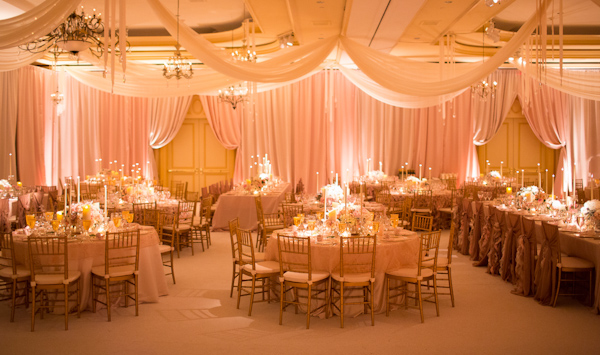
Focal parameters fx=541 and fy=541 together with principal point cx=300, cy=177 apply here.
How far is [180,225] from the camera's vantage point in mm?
8930

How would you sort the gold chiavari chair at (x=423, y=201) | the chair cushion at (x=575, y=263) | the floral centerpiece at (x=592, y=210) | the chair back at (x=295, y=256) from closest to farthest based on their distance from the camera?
1. the chair back at (x=295, y=256)
2. the chair cushion at (x=575, y=263)
3. the floral centerpiece at (x=592, y=210)
4. the gold chiavari chair at (x=423, y=201)

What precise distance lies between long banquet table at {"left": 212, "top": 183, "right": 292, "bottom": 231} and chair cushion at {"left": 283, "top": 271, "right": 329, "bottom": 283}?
503cm

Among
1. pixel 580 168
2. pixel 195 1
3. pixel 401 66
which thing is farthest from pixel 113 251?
pixel 580 168

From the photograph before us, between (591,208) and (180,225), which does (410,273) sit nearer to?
(591,208)

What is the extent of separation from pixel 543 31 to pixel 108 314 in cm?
532

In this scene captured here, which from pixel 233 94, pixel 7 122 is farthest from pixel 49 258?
pixel 7 122

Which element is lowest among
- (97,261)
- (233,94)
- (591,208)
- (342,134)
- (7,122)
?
(97,261)

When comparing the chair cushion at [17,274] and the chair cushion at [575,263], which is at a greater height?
the chair cushion at [575,263]

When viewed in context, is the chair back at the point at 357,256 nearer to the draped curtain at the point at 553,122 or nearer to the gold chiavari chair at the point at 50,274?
the gold chiavari chair at the point at 50,274

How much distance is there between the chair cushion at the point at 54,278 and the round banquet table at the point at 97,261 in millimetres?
186

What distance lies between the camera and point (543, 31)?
5.49 m

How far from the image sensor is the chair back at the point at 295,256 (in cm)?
549

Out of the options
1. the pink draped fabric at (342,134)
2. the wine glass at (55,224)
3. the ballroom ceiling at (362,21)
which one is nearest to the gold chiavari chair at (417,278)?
the ballroom ceiling at (362,21)

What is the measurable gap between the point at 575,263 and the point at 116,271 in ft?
16.5
